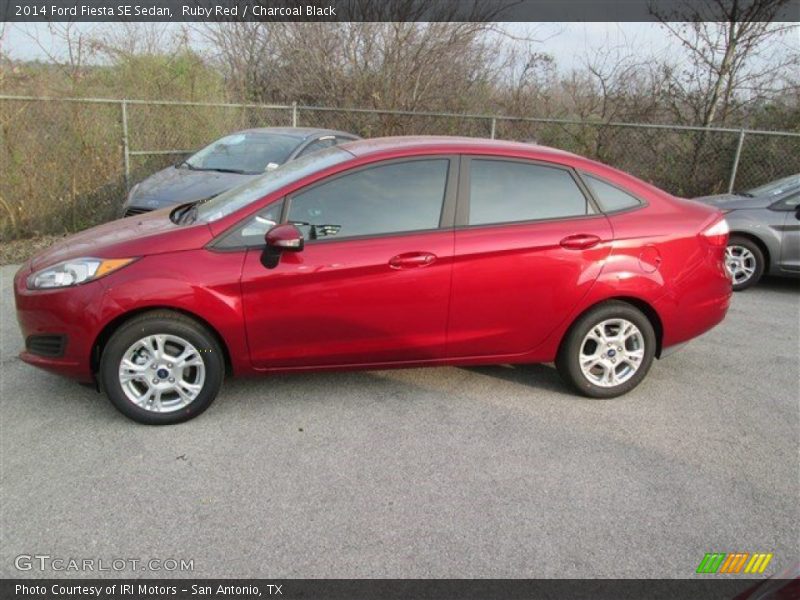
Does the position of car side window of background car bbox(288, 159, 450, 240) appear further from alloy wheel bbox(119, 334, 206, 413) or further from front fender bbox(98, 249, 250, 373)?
alloy wheel bbox(119, 334, 206, 413)

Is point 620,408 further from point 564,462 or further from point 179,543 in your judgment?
point 179,543

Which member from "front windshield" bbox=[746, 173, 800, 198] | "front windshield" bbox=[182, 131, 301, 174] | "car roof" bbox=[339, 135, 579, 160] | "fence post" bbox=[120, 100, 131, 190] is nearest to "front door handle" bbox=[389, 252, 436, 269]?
"car roof" bbox=[339, 135, 579, 160]

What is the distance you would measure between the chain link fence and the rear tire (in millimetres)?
2774

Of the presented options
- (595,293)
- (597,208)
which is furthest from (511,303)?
(597,208)

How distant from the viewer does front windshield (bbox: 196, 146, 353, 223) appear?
382cm

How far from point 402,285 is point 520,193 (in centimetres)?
100

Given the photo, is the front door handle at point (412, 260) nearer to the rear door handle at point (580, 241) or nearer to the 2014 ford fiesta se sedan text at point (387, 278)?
the 2014 ford fiesta se sedan text at point (387, 278)

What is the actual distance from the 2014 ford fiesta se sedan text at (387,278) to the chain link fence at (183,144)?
2.78 m

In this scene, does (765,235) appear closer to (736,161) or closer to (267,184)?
(736,161)

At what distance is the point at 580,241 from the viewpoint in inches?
153

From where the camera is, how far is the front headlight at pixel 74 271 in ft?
11.5

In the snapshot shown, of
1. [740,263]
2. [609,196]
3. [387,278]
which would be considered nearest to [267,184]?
[387,278]

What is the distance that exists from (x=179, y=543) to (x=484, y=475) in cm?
151
